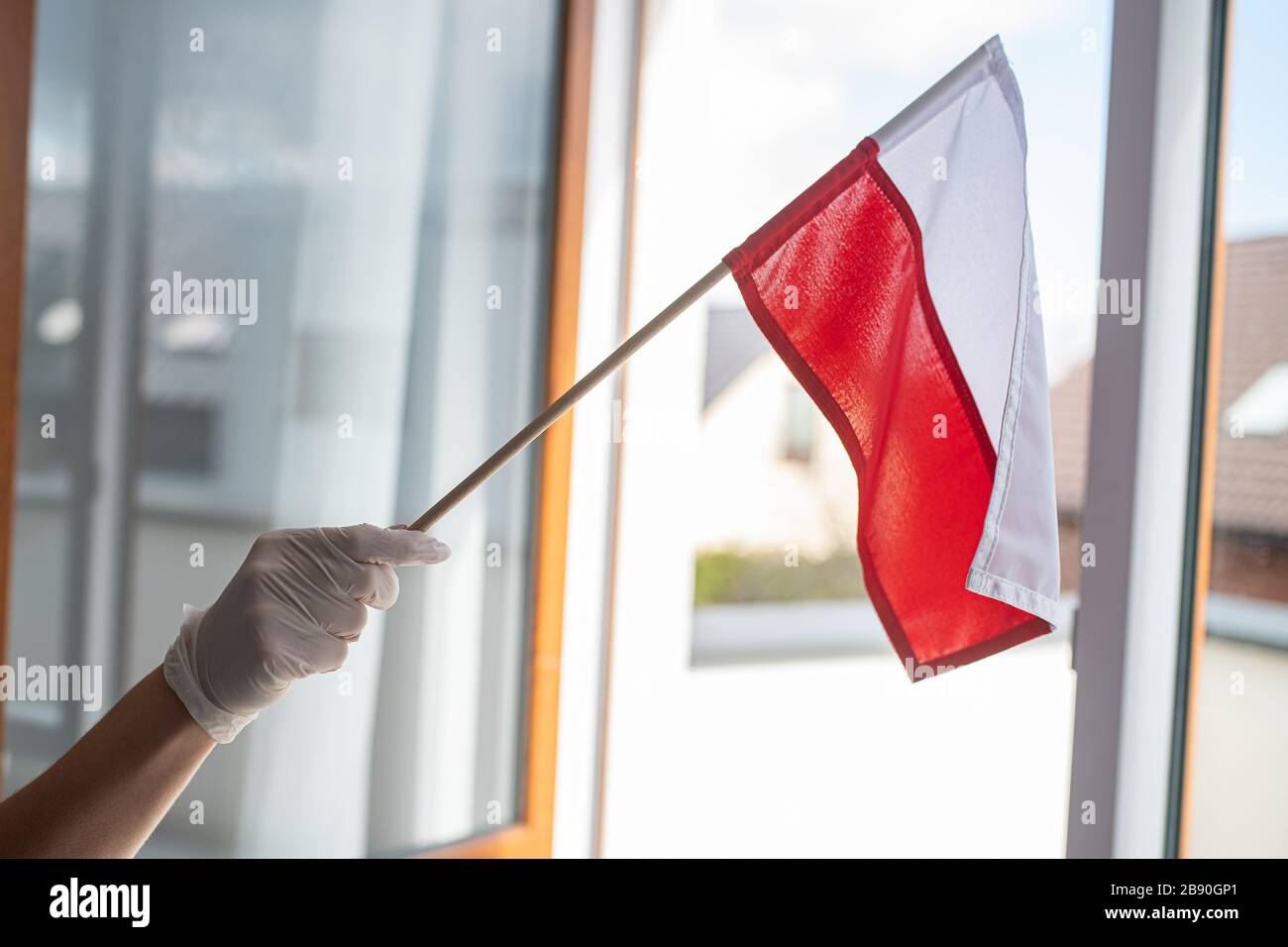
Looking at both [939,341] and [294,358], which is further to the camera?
[294,358]

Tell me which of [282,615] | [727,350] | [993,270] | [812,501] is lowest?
[812,501]

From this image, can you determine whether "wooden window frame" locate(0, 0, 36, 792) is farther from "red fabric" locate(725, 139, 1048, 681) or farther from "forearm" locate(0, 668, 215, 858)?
"red fabric" locate(725, 139, 1048, 681)

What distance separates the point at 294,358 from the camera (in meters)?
1.59

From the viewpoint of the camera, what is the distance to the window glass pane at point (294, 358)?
→ 1.37 meters

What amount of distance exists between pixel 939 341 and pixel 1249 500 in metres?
0.59

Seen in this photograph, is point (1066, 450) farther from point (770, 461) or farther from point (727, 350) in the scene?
point (727, 350)

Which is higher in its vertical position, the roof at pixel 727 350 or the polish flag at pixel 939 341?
the roof at pixel 727 350

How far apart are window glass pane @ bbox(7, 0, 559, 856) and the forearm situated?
52 centimetres

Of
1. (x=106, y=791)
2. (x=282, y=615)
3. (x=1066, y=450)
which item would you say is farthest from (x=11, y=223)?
(x=1066, y=450)

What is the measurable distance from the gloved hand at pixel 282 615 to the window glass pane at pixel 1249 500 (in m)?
1.02

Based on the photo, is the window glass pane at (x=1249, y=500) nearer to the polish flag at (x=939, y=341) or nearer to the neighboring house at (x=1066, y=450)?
the neighboring house at (x=1066, y=450)

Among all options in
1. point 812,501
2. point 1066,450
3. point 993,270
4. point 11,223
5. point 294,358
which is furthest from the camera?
point 812,501

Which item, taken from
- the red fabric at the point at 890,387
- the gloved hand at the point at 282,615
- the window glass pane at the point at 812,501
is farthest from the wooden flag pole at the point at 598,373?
the window glass pane at the point at 812,501
